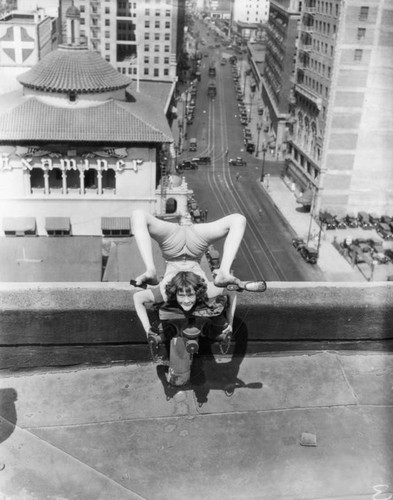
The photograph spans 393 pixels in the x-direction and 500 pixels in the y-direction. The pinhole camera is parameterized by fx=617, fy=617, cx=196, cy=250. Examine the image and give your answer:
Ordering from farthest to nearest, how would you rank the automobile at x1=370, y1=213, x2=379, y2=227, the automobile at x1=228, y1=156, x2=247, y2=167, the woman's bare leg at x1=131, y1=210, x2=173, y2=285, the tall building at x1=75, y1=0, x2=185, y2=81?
the tall building at x1=75, y1=0, x2=185, y2=81 < the automobile at x1=228, y1=156, x2=247, y2=167 < the automobile at x1=370, y1=213, x2=379, y2=227 < the woman's bare leg at x1=131, y1=210, x2=173, y2=285

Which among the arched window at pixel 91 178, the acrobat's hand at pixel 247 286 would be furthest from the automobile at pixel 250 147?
the acrobat's hand at pixel 247 286

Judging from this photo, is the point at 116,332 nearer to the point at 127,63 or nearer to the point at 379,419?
the point at 379,419

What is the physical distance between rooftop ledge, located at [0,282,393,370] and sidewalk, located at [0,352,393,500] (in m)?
0.28

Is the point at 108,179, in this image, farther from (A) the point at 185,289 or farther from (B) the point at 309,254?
(A) the point at 185,289

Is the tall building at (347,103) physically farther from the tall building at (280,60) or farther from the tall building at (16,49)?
the tall building at (16,49)

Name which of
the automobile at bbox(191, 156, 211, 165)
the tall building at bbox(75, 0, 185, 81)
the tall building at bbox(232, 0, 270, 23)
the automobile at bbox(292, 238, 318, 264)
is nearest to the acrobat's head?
the automobile at bbox(292, 238, 318, 264)

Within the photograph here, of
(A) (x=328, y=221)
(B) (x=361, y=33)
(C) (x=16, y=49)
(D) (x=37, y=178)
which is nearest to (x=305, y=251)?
(A) (x=328, y=221)

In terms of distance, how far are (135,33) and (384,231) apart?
88419 millimetres

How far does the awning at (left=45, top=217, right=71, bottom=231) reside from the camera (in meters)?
58.6

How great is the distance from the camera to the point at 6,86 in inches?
3307

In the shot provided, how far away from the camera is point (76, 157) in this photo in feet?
187

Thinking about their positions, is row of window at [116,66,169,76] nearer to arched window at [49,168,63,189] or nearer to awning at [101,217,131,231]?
arched window at [49,168,63,189]

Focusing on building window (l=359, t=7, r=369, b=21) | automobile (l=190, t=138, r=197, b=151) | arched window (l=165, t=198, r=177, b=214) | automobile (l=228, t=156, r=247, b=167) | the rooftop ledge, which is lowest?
automobile (l=228, t=156, r=247, b=167)

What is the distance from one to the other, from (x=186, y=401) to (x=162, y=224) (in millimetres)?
2770
